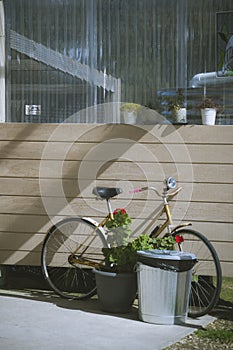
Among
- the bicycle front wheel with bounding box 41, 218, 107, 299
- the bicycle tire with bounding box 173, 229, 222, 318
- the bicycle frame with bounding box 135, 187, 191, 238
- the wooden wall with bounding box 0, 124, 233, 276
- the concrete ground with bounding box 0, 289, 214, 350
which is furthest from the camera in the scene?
the bicycle front wheel with bounding box 41, 218, 107, 299

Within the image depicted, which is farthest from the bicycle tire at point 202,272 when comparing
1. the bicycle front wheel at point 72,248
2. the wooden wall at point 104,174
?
the bicycle front wheel at point 72,248

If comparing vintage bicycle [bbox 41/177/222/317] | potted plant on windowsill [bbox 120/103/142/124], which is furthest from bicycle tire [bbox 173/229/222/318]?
potted plant on windowsill [bbox 120/103/142/124]

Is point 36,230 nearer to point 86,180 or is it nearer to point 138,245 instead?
point 86,180

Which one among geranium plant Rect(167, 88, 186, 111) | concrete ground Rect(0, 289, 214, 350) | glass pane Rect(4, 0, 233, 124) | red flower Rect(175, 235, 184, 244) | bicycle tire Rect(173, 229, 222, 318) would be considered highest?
glass pane Rect(4, 0, 233, 124)

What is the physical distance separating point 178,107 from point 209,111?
0.26m

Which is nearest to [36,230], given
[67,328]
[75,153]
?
[75,153]

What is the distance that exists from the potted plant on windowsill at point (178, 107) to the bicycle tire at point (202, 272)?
91cm

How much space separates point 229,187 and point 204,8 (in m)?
1.42

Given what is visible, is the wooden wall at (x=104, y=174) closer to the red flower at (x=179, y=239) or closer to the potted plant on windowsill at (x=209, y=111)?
the potted plant on windowsill at (x=209, y=111)

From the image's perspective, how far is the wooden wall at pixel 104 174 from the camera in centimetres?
566

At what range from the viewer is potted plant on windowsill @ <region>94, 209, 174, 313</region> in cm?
532

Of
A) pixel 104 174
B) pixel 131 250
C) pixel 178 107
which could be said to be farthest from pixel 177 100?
pixel 131 250

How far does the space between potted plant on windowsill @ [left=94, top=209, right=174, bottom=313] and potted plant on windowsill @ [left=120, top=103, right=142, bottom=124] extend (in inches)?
39.9

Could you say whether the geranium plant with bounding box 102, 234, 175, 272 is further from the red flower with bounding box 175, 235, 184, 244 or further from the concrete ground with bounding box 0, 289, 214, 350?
the concrete ground with bounding box 0, 289, 214, 350
